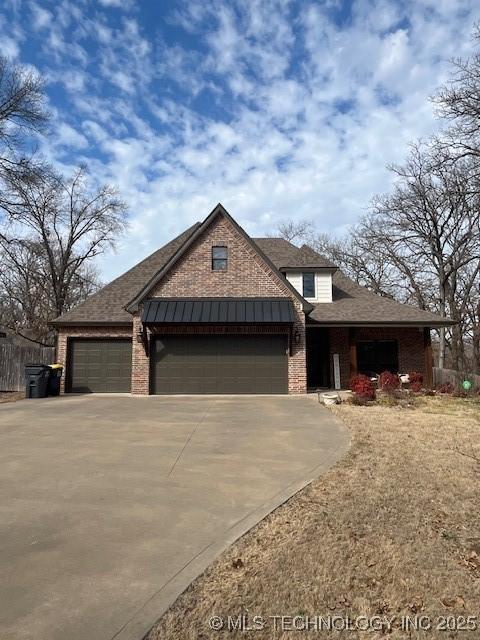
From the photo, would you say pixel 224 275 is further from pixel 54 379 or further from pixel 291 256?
pixel 54 379

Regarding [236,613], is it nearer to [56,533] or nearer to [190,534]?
[190,534]

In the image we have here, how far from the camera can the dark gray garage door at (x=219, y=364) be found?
16.2 meters

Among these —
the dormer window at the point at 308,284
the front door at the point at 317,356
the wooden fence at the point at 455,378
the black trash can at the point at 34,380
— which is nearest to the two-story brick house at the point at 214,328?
the front door at the point at 317,356

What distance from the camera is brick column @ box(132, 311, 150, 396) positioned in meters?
16.0

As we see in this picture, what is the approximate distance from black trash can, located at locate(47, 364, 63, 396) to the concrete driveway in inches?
251

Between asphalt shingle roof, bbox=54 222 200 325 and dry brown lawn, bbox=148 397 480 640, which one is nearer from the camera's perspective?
dry brown lawn, bbox=148 397 480 640

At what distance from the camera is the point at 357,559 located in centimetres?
344

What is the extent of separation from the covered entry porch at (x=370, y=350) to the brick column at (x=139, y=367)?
7.18 meters

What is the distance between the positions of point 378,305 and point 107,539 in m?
17.2

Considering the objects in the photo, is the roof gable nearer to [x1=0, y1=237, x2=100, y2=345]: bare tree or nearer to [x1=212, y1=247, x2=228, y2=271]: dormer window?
[x1=212, y1=247, x2=228, y2=271]: dormer window

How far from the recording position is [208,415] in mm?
10953

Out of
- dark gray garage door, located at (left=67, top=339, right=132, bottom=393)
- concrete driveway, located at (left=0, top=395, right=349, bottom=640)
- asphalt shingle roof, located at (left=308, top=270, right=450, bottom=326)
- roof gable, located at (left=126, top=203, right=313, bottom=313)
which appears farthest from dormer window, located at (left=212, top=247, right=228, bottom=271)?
concrete driveway, located at (left=0, top=395, right=349, bottom=640)

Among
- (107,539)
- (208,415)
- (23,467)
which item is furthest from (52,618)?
(208,415)

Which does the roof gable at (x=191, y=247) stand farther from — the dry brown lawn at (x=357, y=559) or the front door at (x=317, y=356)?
the dry brown lawn at (x=357, y=559)
